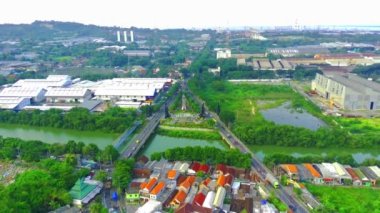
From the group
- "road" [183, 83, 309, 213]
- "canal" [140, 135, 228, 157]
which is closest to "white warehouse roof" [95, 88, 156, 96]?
"road" [183, 83, 309, 213]

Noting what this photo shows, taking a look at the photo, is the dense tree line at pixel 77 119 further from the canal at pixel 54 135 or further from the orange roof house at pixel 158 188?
the orange roof house at pixel 158 188

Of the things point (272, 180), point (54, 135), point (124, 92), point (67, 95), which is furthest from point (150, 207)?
point (67, 95)

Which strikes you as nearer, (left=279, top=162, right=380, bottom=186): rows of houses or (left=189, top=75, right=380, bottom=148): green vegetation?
(left=279, top=162, right=380, bottom=186): rows of houses

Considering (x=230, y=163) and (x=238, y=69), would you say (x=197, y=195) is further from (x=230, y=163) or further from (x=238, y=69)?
(x=238, y=69)

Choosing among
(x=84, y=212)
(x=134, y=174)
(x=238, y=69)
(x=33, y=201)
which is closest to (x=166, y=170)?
(x=134, y=174)

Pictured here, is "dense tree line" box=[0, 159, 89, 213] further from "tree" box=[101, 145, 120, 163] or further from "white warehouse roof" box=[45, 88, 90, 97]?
"white warehouse roof" box=[45, 88, 90, 97]

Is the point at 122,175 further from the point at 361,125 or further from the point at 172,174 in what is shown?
the point at 361,125

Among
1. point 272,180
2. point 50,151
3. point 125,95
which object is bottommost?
point 272,180
